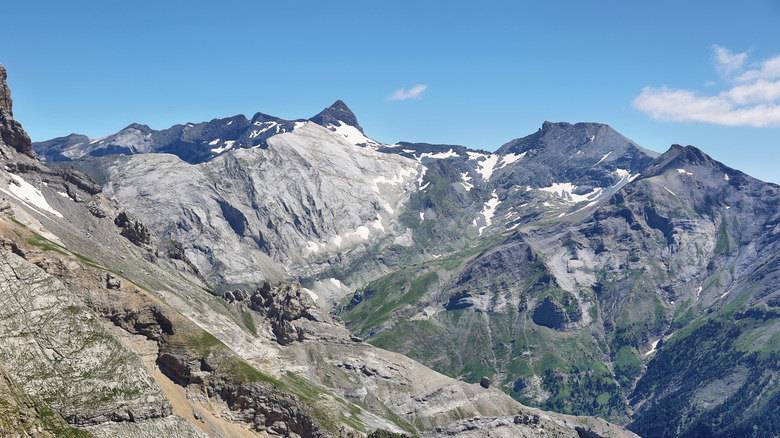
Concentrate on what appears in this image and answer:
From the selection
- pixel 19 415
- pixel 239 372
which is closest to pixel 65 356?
pixel 19 415

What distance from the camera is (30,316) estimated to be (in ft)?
329

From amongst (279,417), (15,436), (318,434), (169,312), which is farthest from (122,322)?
(15,436)

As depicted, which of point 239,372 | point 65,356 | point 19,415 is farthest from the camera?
point 239,372

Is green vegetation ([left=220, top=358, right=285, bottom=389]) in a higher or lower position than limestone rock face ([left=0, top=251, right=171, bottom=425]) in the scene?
lower

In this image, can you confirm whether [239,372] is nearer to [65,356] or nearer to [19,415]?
[65,356]

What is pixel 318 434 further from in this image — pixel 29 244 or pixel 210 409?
pixel 29 244

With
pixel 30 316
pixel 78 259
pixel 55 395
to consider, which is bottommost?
pixel 55 395

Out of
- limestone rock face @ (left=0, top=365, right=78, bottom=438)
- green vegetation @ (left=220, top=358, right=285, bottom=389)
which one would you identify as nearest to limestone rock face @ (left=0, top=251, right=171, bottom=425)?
limestone rock face @ (left=0, top=365, right=78, bottom=438)

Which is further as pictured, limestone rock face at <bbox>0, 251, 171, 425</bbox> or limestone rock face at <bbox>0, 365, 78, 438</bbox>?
limestone rock face at <bbox>0, 251, 171, 425</bbox>

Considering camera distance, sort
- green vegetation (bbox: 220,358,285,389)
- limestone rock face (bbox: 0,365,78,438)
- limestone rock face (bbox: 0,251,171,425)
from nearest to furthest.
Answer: limestone rock face (bbox: 0,365,78,438), limestone rock face (bbox: 0,251,171,425), green vegetation (bbox: 220,358,285,389)

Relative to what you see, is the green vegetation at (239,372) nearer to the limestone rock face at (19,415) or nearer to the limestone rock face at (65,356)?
the limestone rock face at (65,356)

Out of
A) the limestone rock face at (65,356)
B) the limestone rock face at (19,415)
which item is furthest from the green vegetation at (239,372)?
the limestone rock face at (19,415)

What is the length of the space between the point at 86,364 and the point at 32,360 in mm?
9133

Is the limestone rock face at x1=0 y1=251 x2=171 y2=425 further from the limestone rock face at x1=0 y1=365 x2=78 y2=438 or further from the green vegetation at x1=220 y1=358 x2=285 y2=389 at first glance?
the green vegetation at x1=220 y1=358 x2=285 y2=389
